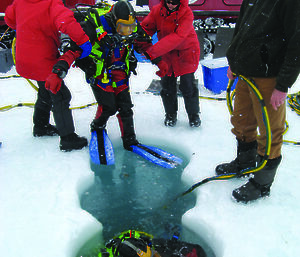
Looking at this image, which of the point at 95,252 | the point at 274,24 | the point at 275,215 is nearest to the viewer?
the point at 274,24

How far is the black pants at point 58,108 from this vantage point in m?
2.99

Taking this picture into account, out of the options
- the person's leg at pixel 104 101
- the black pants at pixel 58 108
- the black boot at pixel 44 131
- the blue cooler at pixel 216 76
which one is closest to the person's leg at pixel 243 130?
the person's leg at pixel 104 101

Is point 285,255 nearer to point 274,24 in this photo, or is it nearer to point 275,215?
point 275,215

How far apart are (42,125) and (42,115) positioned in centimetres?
13

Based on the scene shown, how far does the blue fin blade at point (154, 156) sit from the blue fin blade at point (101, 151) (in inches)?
12.2

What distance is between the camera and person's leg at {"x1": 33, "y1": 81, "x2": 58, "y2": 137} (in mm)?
3231

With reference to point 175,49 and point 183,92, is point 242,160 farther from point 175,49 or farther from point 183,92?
point 175,49

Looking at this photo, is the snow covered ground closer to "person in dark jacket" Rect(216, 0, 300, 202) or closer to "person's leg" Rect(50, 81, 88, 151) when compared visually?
"person's leg" Rect(50, 81, 88, 151)

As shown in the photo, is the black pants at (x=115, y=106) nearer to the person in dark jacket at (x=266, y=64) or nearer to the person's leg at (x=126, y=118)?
the person's leg at (x=126, y=118)

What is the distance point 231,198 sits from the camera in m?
2.42

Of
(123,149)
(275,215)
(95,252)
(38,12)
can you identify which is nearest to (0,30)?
(38,12)

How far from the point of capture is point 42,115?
3340mm

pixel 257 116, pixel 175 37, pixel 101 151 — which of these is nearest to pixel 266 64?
pixel 257 116

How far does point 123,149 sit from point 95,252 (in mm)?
1437
